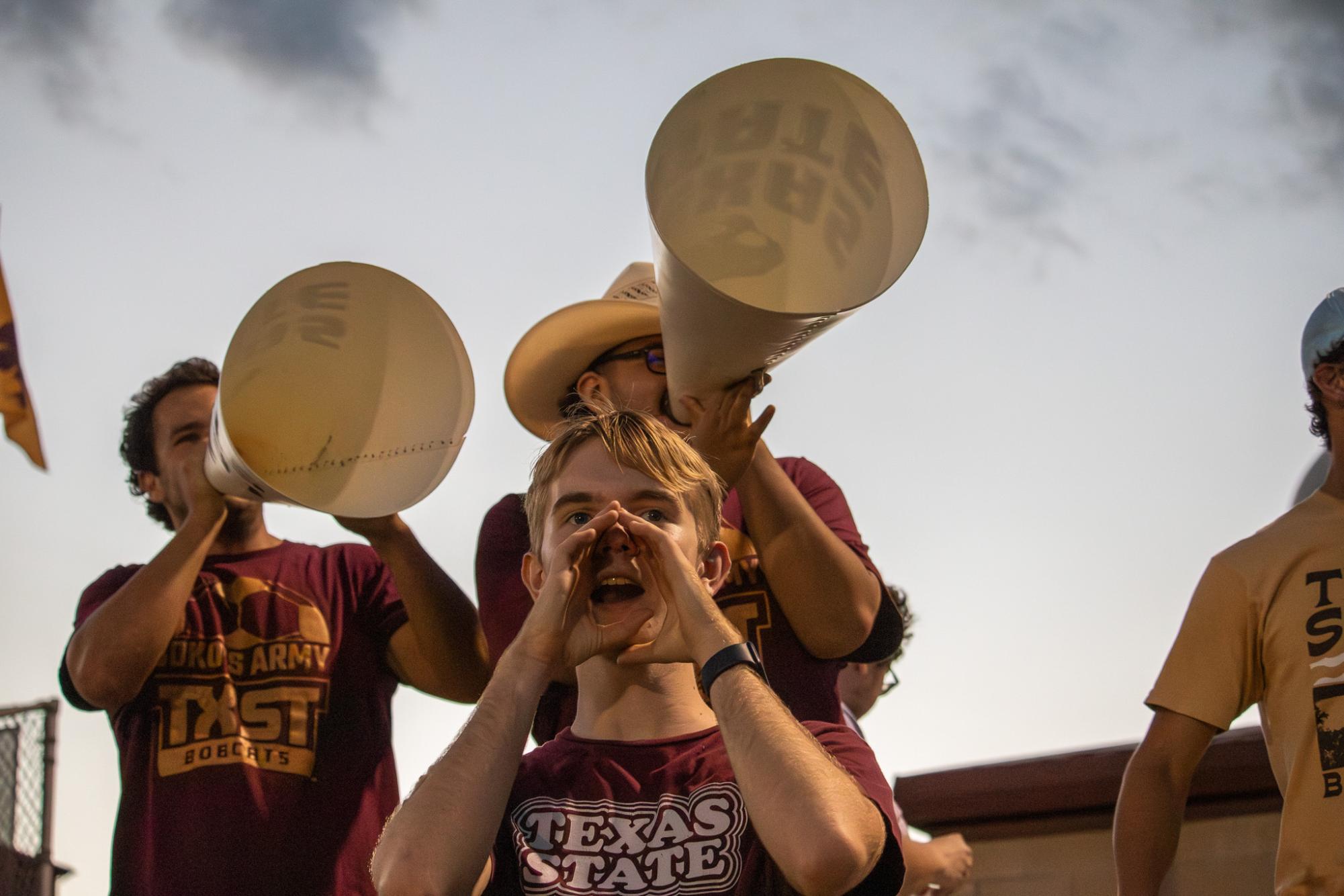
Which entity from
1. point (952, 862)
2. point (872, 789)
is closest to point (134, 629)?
point (872, 789)

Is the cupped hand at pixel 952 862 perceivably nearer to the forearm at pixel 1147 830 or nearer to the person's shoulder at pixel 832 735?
the forearm at pixel 1147 830

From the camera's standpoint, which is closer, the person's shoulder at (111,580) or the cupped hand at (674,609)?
the cupped hand at (674,609)

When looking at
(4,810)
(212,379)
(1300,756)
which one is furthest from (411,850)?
(4,810)

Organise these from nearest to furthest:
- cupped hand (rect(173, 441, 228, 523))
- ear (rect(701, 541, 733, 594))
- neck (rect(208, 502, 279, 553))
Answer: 1. ear (rect(701, 541, 733, 594))
2. cupped hand (rect(173, 441, 228, 523))
3. neck (rect(208, 502, 279, 553))

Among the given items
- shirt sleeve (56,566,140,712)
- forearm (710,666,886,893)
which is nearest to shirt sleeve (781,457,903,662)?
forearm (710,666,886,893)

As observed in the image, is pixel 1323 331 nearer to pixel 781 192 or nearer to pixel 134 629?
pixel 781 192

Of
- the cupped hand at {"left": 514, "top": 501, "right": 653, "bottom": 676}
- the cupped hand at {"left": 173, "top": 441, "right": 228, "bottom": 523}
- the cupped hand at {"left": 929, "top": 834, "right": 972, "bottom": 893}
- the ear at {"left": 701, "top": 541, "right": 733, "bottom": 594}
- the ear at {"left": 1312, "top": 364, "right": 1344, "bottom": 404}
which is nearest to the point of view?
the cupped hand at {"left": 514, "top": 501, "right": 653, "bottom": 676}

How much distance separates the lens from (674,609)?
2580mm

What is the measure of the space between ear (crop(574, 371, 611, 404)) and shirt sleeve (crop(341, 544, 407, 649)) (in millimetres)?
636

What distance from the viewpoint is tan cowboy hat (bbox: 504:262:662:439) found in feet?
11.7

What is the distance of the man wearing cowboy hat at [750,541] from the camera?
3.15 metres

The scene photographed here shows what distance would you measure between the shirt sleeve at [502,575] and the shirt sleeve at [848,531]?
25.7 inches

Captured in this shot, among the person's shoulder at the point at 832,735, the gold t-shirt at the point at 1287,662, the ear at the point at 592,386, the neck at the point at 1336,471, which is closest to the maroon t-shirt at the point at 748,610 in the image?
the ear at the point at 592,386

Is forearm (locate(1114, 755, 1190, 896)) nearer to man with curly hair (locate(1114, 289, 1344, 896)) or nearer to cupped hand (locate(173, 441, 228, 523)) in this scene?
man with curly hair (locate(1114, 289, 1344, 896))
